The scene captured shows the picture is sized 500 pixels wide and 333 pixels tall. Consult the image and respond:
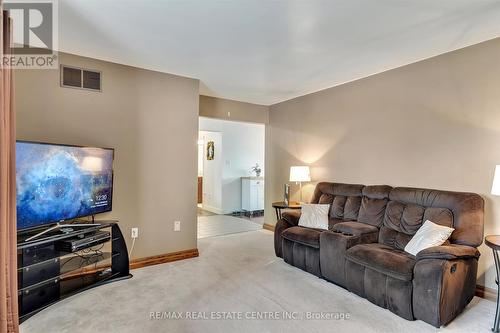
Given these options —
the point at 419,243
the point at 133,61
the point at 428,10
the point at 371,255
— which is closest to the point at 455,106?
the point at 428,10

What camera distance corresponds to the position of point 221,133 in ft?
23.1

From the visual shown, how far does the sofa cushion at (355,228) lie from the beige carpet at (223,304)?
60cm

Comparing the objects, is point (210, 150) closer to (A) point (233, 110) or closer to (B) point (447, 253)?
(A) point (233, 110)

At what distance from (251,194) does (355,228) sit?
4244 mm

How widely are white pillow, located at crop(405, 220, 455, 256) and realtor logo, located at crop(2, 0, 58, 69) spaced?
3283 mm

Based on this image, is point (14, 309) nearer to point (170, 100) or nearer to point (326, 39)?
point (170, 100)

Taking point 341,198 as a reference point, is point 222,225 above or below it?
below

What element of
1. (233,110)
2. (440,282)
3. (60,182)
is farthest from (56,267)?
(233,110)

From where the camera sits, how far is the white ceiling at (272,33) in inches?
82.3

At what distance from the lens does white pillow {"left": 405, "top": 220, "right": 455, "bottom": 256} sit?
94.9 inches

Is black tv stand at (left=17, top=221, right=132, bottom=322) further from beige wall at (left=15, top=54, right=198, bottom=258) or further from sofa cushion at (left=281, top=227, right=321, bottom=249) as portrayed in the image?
sofa cushion at (left=281, top=227, right=321, bottom=249)

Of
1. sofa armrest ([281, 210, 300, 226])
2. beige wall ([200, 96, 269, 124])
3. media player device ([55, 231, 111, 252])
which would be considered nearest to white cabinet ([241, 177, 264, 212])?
beige wall ([200, 96, 269, 124])

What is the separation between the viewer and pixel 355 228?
303 centimetres

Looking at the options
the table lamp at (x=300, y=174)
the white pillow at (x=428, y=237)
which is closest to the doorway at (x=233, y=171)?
the table lamp at (x=300, y=174)
